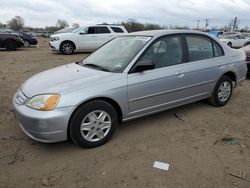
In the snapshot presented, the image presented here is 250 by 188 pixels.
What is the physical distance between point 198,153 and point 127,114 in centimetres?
113

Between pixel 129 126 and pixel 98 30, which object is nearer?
pixel 129 126

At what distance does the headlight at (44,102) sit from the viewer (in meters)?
3.11

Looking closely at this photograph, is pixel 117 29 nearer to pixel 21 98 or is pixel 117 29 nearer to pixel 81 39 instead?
pixel 81 39

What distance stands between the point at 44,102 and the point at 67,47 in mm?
11841

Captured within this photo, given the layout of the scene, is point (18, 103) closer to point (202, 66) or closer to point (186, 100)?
point (186, 100)

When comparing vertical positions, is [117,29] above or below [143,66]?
above

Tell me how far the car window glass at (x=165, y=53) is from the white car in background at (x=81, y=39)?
10.8m

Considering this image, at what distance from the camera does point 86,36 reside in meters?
14.6


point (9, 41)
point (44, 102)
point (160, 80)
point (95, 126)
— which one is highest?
point (160, 80)

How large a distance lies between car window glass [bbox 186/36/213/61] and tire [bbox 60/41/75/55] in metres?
10.9

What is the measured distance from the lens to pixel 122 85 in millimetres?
3545

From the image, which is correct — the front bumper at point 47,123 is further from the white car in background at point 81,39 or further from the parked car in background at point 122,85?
the white car in background at point 81,39

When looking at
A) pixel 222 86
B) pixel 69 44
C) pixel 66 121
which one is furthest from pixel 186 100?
pixel 69 44

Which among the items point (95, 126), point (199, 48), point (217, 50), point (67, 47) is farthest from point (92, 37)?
point (95, 126)
